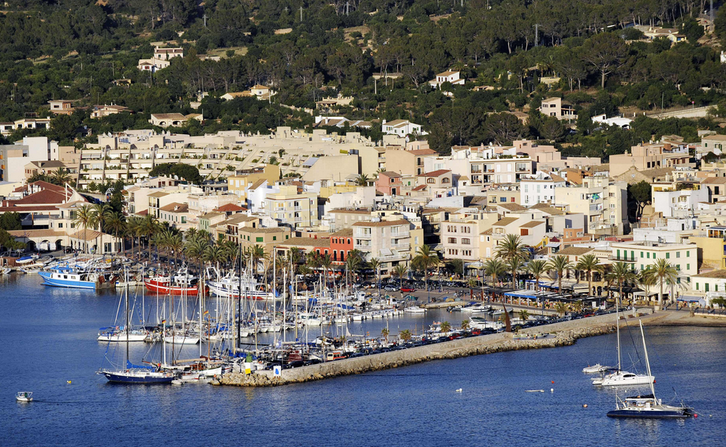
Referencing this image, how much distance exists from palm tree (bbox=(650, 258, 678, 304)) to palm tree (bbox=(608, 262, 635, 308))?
75 centimetres

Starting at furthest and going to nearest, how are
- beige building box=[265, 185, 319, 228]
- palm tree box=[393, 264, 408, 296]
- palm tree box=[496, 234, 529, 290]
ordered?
beige building box=[265, 185, 319, 228] < palm tree box=[393, 264, 408, 296] < palm tree box=[496, 234, 529, 290]

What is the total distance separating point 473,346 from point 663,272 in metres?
7.94

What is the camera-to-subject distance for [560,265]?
143ft

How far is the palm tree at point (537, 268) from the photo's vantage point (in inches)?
→ 1750

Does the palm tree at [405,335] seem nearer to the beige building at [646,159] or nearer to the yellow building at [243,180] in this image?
the beige building at [646,159]

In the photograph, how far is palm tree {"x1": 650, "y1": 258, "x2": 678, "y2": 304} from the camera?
42.2 meters

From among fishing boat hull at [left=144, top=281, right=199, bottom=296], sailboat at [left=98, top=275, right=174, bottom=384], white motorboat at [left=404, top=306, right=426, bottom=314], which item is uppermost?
fishing boat hull at [left=144, top=281, right=199, bottom=296]

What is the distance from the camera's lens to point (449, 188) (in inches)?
2345

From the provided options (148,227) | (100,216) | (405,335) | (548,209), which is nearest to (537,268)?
(548,209)

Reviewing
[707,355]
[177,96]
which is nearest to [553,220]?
[707,355]

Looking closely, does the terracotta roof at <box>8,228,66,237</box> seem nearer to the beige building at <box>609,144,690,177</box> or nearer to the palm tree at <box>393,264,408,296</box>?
the palm tree at <box>393,264,408,296</box>

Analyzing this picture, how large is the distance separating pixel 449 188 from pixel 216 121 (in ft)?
84.6

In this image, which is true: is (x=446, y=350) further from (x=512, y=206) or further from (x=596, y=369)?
(x=512, y=206)

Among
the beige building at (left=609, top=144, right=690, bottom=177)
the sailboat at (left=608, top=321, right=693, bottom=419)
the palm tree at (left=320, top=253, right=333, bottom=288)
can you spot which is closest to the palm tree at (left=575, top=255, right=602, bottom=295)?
the palm tree at (left=320, top=253, right=333, bottom=288)
